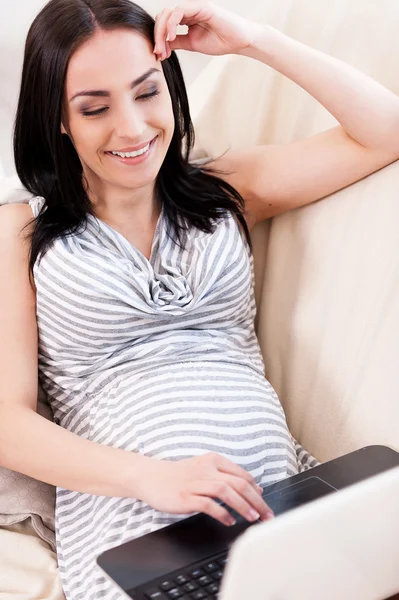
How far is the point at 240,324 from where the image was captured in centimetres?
150

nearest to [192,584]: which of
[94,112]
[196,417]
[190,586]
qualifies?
[190,586]

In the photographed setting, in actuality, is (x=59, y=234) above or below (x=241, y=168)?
below

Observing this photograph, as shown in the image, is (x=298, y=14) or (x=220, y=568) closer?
(x=220, y=568)

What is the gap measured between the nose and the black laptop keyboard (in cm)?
62

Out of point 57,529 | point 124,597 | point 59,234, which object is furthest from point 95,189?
point 124,597

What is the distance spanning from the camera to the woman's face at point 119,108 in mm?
1287

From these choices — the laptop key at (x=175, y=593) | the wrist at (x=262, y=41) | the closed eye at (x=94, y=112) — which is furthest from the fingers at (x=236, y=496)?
the wrist at (x=262, y=41)

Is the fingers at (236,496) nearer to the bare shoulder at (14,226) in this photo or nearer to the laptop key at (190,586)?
the laptop key at (190,586)

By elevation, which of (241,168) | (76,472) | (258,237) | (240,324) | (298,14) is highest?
(298,14)

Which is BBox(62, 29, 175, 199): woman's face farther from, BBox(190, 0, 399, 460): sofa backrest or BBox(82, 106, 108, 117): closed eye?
BBox(190, 0, 399, 460): sofa backrest

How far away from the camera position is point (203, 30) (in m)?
1.47

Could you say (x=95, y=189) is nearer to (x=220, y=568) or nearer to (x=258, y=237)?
(x=258, y=237)

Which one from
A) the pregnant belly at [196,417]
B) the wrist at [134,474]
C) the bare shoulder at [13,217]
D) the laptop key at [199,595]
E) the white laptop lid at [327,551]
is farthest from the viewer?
the bare shoulder at [13,217]

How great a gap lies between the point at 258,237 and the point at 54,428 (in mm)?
560
